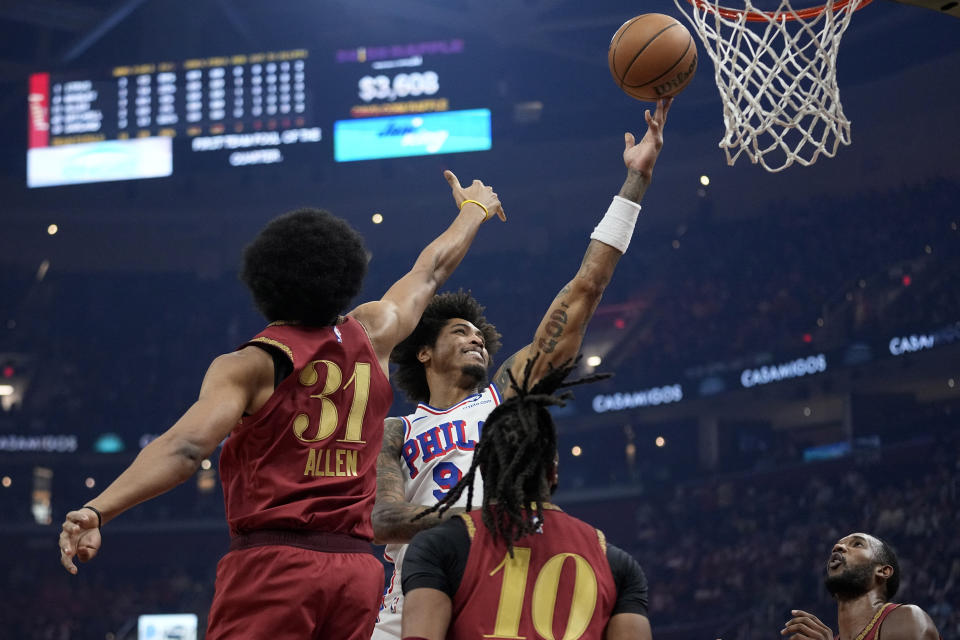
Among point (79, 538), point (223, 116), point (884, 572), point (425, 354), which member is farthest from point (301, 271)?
point (223, 116)

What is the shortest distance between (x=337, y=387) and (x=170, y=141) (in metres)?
14.2

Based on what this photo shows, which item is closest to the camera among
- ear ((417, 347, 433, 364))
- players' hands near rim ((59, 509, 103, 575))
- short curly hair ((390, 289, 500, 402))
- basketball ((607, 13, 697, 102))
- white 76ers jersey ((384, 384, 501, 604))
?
players' hands near rim ((59, 509, 103, 575))

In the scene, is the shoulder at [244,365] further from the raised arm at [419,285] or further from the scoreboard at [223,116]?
the scoreboard at [223,116]

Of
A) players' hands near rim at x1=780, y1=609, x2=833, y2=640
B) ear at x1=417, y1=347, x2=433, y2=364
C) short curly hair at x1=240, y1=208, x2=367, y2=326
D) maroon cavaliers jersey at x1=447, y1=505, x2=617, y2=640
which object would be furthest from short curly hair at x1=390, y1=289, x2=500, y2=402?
maroon cavaliers jersey at x1=447, y1=505, x2=617, y2=640

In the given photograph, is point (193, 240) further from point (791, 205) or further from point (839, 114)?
point (839, 114)

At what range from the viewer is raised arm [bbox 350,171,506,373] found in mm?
3004

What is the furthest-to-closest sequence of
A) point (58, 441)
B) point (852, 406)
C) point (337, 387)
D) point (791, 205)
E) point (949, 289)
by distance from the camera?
point (58, 441) < point (791, 205) < point (852, 406) < point (949, 289) < point (337, 387)

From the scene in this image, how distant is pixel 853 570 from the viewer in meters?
4.35

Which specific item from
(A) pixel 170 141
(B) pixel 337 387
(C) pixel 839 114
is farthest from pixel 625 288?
(B) pixel 337 387

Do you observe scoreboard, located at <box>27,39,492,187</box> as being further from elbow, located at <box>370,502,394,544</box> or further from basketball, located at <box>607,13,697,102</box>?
elbow, located at <box>370,502,394,544</box>

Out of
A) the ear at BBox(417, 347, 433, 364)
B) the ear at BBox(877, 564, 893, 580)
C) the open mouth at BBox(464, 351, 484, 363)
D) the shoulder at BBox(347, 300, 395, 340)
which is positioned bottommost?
the ear at BBox(877, 564, 893, 580)

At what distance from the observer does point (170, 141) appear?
15945 mm

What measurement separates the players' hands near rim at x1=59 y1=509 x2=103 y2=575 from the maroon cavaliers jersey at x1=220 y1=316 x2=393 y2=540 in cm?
56

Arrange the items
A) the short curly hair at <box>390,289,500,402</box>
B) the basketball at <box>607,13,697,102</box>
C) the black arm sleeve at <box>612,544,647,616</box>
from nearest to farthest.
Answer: the black arm sleeve at <box>612,544,647,616</box> < the basketball at <box>607,13,697,102</box> < the short curly hair at <box>390,289,500,402</box>
